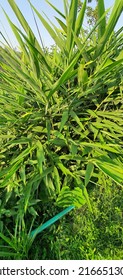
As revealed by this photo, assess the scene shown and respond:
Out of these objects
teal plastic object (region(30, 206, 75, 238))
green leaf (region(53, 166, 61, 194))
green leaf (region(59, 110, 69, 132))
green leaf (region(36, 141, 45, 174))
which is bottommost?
teal plastic object (region(30, 206, 75, 238))

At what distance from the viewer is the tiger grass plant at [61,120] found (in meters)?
1.29

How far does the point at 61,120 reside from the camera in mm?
1266

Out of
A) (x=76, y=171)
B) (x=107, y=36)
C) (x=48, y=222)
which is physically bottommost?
(x=48, y=222)

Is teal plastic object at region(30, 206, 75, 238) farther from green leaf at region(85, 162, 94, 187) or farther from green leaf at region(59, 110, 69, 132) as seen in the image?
green leaf at region(59, 110, 69, 132)

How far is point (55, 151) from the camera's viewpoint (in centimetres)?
140

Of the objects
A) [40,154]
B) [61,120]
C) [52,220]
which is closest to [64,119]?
[61,120]

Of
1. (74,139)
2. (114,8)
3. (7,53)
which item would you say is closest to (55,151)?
(74,139)

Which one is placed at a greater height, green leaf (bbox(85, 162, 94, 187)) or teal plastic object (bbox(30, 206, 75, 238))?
green leaf (bbox(85, 162, 94, 187))

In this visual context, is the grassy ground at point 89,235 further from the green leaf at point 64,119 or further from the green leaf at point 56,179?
the green leaf at point 64,119

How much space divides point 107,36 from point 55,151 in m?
0.50

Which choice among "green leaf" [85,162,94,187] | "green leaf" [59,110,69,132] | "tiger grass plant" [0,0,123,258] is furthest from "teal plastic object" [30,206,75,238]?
"green leaf" [59,110,69,132]

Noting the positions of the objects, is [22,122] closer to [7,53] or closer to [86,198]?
[7,53]

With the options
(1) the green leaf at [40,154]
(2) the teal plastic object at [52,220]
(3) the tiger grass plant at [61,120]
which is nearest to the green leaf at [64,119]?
(3) the tiger grass plant at [61,120]

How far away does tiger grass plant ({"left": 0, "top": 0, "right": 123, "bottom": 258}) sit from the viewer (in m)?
1.29
